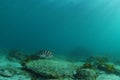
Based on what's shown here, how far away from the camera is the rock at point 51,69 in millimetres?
9922

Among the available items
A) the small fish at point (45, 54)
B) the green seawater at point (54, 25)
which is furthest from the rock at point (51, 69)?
the green seawater at point (54, 25)

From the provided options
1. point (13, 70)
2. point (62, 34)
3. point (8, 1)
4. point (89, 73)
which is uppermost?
point (62, 34)

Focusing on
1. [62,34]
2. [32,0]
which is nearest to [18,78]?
[32,0]

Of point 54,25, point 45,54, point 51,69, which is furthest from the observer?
point 54,25

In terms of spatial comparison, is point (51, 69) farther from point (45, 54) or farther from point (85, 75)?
point (85, 75)

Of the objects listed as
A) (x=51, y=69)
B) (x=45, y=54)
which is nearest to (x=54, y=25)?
(x=45, y=54)

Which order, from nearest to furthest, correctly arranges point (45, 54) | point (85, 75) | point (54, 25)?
A: point (85, 75)
point (45, 54)
point (54, 25)

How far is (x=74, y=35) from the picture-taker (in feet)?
476

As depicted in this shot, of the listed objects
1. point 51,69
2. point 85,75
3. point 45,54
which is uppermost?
point 45,54

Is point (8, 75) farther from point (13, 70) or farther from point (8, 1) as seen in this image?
point (8, 1)

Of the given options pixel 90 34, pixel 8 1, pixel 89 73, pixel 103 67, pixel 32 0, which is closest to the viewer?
pixel 89 73

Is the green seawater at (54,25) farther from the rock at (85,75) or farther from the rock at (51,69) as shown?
the rock at (85,75)

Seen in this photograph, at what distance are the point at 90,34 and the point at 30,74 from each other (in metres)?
147

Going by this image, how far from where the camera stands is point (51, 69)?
33.1 ft
